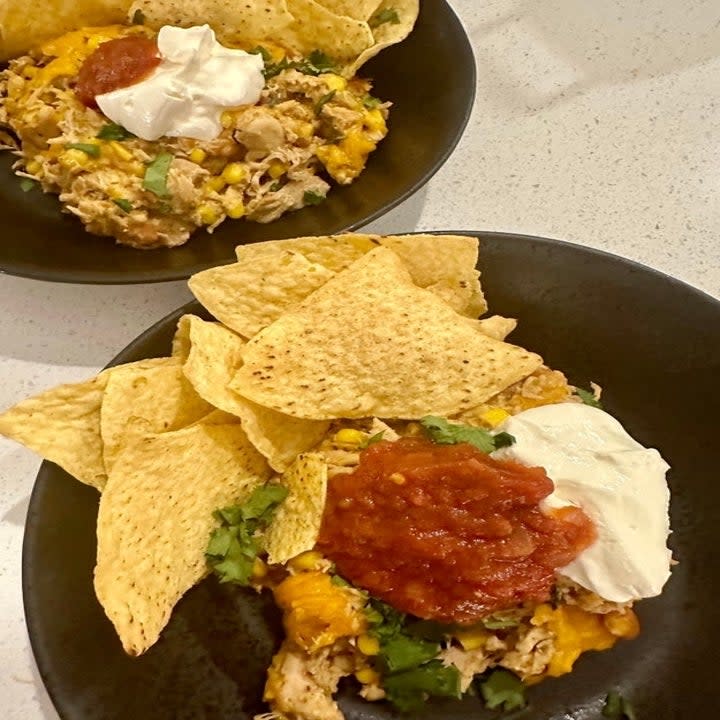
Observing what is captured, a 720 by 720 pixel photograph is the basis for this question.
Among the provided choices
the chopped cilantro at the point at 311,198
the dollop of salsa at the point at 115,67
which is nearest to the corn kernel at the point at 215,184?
the chopped cilantro at the point at 311,198

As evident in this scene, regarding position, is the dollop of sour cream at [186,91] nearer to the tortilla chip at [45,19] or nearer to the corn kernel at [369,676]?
the tortilla chip at [45,19]

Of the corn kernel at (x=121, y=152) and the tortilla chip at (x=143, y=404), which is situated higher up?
the corn kernel at (x=121, y=152)

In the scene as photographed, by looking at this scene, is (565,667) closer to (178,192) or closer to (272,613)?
(272,613)

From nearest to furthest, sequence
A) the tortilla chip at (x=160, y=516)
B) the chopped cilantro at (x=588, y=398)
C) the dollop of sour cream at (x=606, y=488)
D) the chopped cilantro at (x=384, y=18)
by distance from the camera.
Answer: the tortilla chip at (x=160, y=516), the dollop of sour cream at (x=606, y=488), the chopped cilantro at (x=588, y=398), the chopped cilantro at (x=384, y=18)

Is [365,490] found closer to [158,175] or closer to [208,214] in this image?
[208,214]

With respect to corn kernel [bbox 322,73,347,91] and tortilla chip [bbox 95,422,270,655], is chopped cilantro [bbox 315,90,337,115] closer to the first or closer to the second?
corn kernel [bbox 322,73,347,91]

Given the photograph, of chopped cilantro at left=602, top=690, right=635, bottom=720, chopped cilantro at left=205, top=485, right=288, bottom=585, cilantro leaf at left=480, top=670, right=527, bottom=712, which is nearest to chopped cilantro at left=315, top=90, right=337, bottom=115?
chopped cilantro at left=205, top=485, right=288, bottom=585

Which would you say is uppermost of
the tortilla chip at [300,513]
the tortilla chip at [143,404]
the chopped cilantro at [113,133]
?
the chopped cilantro at [113,133]
